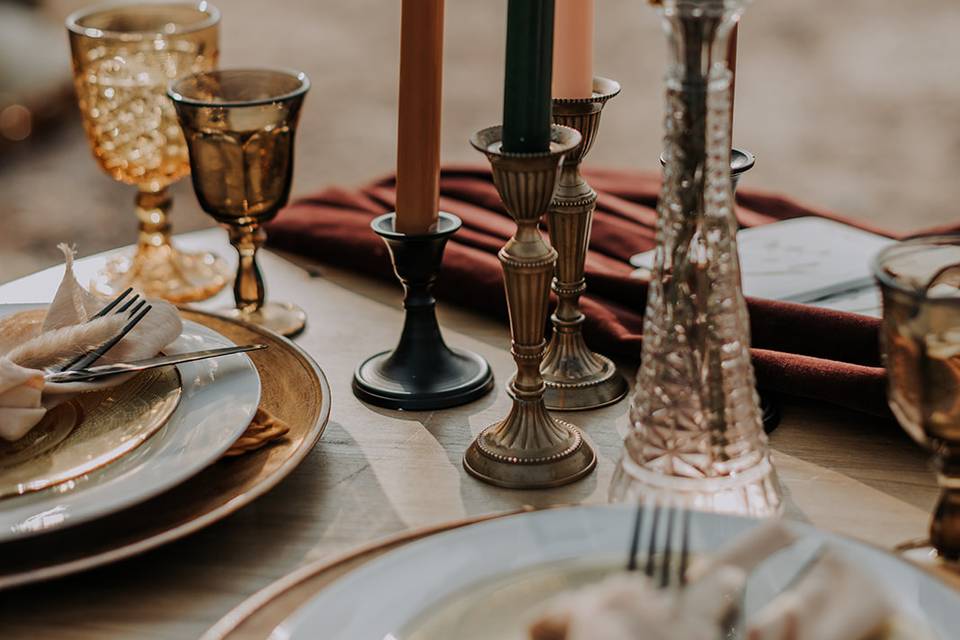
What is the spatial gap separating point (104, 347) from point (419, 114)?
0.24 m

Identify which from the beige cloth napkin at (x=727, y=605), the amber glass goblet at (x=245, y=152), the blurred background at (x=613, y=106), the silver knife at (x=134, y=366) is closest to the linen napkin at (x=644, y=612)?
the beige cloth napkin at (x=727, y=605)

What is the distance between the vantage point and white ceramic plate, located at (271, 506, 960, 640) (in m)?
0.49

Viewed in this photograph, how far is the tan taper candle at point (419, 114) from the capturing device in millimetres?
755

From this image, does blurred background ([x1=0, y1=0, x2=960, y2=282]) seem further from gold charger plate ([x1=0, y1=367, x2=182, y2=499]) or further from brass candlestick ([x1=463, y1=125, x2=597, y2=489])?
brass candlestick ([x1=463, y1=125, x2=597, y2=489])

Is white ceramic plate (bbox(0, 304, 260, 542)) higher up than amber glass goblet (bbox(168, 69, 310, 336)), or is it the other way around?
amber glass goblet (bbox(168, 69, 310, 336))

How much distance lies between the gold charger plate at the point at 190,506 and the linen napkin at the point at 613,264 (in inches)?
9.5

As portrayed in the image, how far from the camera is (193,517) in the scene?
629mm

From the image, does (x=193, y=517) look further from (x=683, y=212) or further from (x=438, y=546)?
(x=683, y=212)

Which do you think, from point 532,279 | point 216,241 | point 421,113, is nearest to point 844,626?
point 532,279

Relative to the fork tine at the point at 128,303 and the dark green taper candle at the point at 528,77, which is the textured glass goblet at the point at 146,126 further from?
the dark green taper candle at the point at 528,77

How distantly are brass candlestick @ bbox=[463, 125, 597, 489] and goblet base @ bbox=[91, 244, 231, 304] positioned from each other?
0.40 metres

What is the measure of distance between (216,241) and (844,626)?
84 centimetres

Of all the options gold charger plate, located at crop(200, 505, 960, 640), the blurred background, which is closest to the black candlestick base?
gold charger plate, located at crop(200, 505, 960, 640)

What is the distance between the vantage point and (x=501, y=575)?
0.52 metres
